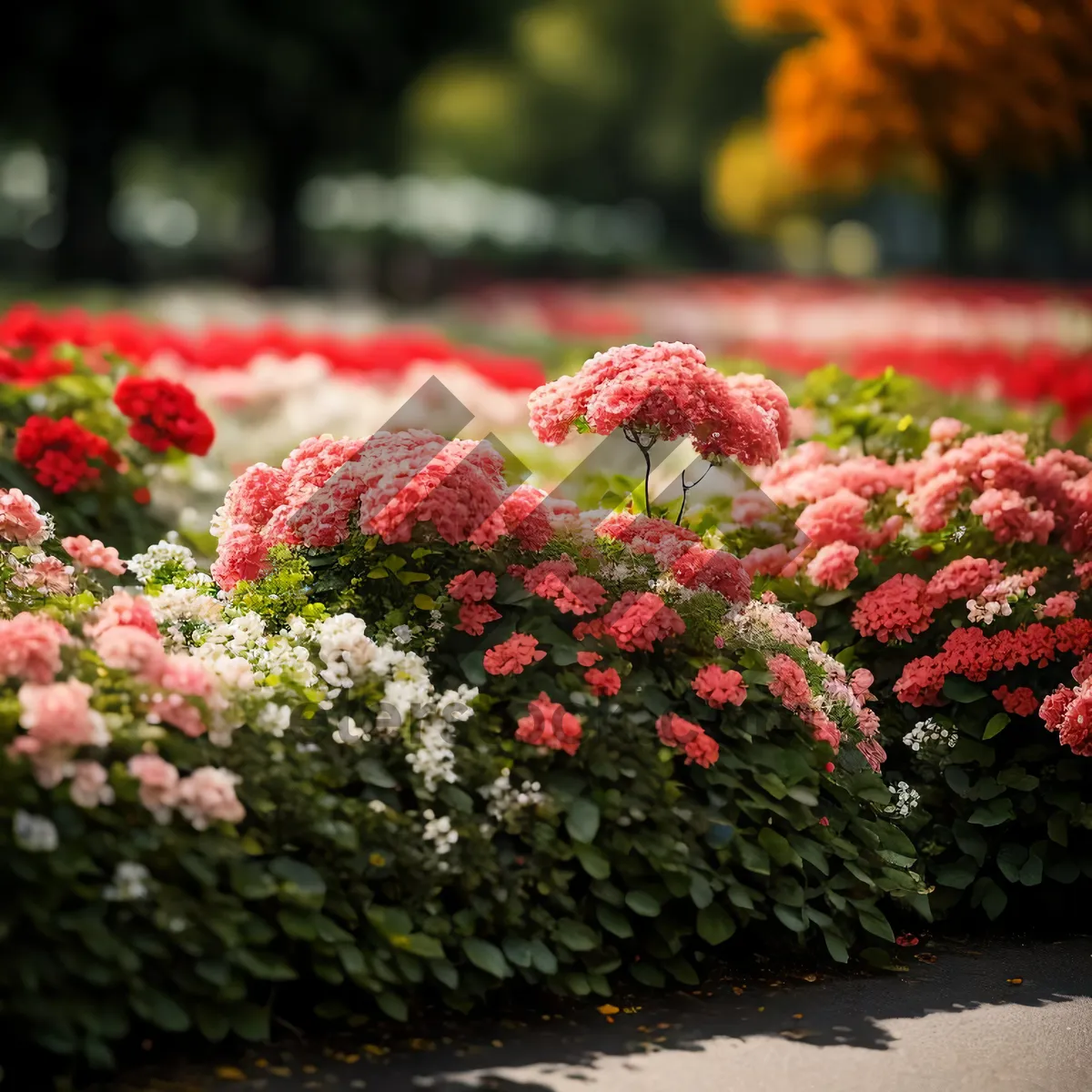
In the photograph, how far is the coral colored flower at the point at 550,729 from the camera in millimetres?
4125

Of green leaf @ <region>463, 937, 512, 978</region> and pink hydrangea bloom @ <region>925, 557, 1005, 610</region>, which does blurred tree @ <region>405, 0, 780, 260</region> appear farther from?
green leaf @ <region>463, 937, 512, 978</region>

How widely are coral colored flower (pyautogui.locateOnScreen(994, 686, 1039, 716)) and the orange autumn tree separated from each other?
375 inches

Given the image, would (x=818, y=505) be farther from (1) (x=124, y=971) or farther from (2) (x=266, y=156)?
(2) (x=266, y=156)

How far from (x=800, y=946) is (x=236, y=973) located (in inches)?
64.2

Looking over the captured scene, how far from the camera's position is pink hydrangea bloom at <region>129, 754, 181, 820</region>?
354 cm

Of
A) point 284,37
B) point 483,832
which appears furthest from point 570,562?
point 284,37

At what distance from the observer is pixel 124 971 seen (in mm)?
3459

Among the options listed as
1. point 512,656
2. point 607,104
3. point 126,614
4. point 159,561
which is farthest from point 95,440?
point 607,104

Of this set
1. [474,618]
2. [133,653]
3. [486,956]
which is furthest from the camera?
[474,618]

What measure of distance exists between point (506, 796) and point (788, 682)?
95 cm

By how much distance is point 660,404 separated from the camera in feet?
15.3

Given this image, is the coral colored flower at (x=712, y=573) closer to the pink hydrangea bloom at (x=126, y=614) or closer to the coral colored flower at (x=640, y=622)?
the coral colored flower at (x=640, y=622)

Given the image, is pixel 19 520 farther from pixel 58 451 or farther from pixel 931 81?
pixel 931 81

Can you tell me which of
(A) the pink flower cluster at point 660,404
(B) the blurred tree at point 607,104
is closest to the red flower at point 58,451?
(A) the pink flower cluster at point 660,404
